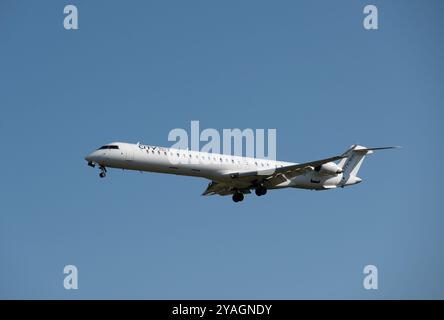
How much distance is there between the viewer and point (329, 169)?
48312 mm

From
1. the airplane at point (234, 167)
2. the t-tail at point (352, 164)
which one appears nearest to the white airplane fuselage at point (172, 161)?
the airplane at point (234, 167)

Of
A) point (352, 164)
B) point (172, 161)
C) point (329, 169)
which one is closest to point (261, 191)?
point (329, 169)

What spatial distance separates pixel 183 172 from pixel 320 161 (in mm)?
7027

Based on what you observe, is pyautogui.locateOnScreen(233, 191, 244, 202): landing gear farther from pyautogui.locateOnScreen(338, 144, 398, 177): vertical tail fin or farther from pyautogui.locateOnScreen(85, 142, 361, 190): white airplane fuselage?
pyautogui.locateOnScreen(338, 144, 398, 177): vertical tail fin

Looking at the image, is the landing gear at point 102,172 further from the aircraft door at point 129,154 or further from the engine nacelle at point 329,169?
the engine nacelle at point 329,169

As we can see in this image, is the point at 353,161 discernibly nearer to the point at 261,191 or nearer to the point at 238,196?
the point at 261,191

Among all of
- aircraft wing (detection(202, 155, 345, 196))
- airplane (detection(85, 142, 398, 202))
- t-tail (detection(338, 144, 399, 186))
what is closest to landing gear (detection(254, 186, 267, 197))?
airplane (detection(85, 142, 398, 202))

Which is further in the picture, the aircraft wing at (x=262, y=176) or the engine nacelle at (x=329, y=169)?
the engine nacelle at (x=329, y=169)

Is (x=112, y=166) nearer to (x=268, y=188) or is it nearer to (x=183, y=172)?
(x=183, y=172)

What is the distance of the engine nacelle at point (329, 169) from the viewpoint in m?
48.1

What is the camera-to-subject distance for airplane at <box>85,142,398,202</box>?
1689 inches

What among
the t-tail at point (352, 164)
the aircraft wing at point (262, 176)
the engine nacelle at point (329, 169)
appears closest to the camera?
the aircraft wing at point (262, 176)

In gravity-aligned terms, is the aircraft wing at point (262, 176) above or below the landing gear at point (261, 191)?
above

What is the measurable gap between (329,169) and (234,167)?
5943 mm
